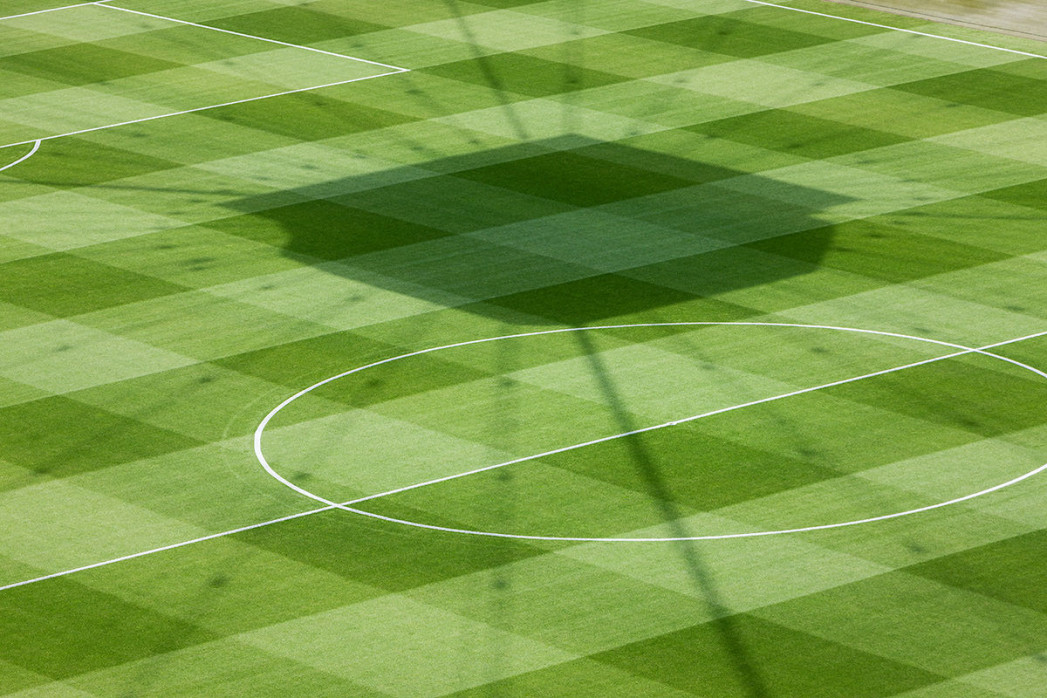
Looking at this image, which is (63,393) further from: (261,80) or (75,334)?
(261,80)

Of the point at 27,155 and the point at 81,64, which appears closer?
the point at 27,155

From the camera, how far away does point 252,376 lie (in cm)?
2078

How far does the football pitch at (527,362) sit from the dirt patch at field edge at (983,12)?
96 cm

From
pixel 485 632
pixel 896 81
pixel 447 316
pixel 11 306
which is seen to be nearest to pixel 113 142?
pixel 11 306

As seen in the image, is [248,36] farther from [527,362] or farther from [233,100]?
[527,362]

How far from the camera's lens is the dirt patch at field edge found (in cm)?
3328

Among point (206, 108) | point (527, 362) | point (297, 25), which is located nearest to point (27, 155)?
point (206, 108)

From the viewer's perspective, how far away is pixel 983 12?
112 ft

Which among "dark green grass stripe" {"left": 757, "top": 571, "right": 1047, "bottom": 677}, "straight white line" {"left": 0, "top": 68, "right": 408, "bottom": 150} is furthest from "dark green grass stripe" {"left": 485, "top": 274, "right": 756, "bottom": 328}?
"straight white line" {"left": 0, "top": 68, "right": 408, "bottom": 150}

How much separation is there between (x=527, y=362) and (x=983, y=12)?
54.6 feet

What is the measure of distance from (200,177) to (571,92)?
6238mm

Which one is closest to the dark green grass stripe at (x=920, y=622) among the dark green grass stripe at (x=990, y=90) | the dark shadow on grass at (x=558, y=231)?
the dark shadow on grass at (x=558, y=231)

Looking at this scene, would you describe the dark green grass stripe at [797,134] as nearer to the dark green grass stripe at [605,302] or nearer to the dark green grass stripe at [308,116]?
the dark green grass stripe at [308,116]

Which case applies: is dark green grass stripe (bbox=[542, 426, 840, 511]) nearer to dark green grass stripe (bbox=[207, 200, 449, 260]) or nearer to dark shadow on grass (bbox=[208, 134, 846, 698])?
dark shadow on grass (bbox=[208, 134, 846, 698])
